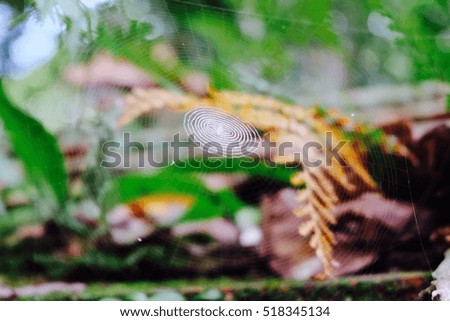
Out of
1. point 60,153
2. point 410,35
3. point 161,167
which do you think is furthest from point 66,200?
point 410,35

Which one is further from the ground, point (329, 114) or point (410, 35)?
point (410, 35)

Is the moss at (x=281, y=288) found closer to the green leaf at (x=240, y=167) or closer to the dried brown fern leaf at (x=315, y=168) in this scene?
the dried brown fern leaf at (x=315, y=168)

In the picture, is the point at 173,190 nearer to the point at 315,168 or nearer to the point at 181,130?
the point at 181,130

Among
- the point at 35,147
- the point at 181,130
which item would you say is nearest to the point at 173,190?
the point at 181,130

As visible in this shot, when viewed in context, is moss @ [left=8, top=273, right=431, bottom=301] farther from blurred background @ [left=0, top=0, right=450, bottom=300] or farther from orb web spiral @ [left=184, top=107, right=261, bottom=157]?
orb web spiral @ [left=184, top=107, right=261, bottom=157]
